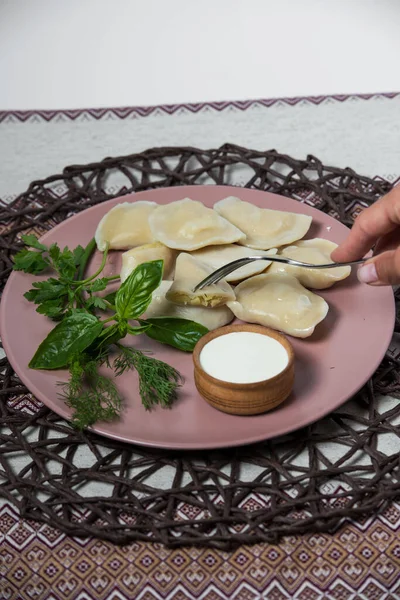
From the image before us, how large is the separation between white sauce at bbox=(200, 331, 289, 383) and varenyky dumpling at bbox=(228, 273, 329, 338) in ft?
0.57

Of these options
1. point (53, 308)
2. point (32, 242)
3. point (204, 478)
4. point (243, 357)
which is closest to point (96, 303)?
point (53, 308)

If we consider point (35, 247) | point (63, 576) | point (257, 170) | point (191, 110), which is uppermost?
point (191, 110)

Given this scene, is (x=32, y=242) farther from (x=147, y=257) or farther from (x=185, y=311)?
(x=185, y=311)

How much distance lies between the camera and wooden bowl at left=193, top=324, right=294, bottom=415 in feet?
6.39

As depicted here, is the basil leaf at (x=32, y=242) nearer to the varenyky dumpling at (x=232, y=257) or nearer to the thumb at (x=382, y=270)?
the varenyky dumpling at (x=232, y=257)

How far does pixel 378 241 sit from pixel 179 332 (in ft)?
2.01

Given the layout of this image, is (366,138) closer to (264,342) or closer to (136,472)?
(264,342)

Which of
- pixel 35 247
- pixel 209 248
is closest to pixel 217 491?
pixel 209 248

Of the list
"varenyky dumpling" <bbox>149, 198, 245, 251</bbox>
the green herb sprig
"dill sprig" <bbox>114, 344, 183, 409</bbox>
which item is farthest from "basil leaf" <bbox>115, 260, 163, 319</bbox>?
"varenyky dumpling" <bbox>149, 198, 245, 251</bbox>

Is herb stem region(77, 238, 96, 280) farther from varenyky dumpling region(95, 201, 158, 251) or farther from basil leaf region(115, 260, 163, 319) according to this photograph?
basil leaf region(115, 260, 163, 319)

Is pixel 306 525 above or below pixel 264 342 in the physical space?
below

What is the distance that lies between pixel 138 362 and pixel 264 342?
32 cm

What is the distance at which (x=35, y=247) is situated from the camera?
2510 millimetres

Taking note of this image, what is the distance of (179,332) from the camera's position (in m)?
2.19
